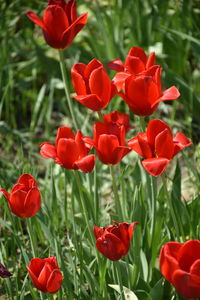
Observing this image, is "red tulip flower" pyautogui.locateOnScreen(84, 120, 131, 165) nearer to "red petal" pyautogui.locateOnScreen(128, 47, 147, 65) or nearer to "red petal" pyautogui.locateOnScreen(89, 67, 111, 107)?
"red petal" pyautogui.locateOnScreen(89, 67, 111, 107)

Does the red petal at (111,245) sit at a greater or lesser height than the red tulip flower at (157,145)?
lesser

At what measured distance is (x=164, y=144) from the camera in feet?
4.37

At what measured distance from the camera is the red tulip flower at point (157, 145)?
1308 millimetres

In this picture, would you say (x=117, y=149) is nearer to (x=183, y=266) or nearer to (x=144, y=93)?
(x=144, y=93)

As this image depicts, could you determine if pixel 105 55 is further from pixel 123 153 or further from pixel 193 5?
pixel 123 153

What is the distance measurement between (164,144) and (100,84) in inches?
9.7

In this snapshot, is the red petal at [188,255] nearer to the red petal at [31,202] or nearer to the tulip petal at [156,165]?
the tulip petal at [156,165]

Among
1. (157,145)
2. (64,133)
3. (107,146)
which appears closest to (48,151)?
(64,133)

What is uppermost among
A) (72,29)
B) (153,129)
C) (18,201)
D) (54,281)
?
(72,29)

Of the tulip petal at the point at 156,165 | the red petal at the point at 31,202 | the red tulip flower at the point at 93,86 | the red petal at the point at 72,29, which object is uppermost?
the red petal at the point at 72,29

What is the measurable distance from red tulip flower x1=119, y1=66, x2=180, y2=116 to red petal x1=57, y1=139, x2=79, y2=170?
0.53 ft

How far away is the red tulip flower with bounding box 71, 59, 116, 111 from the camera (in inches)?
58.1

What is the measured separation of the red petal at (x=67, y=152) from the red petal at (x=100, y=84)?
0.14m

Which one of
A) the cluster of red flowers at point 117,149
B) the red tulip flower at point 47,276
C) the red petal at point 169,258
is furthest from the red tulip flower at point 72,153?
the red petal at point 169,258
